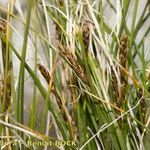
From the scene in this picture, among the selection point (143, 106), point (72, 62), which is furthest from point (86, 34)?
point (143, 106)

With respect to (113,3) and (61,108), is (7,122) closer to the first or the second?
(61,108)

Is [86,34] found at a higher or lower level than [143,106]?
higher

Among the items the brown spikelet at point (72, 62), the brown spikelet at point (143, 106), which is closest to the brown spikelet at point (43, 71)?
the brown spikelet at point (72, 62)

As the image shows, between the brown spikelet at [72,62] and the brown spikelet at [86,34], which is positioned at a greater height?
the brown spikelet at [86,34]

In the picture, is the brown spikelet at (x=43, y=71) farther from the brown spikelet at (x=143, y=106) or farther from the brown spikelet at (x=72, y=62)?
the brown spikelet at (x=143, y=106)

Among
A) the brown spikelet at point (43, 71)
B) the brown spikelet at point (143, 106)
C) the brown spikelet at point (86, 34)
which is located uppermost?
the brown spikelet at point (86, 34)

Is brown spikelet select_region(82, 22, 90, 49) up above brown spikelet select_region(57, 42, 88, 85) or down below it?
above

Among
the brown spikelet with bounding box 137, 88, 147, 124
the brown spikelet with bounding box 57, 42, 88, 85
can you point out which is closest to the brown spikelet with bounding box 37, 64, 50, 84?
the brown spikelet with bounding box 57, 42, 88, 85

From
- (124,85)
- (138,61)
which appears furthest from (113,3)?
(124,85)

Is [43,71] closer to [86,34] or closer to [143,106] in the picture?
[86,34]

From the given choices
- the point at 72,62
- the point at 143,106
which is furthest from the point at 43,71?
the point at 143,106

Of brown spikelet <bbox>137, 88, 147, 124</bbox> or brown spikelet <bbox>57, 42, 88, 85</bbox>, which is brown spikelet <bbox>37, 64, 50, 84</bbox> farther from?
brown spikelet <bbox>137, 88, 147, 124</bbox>
